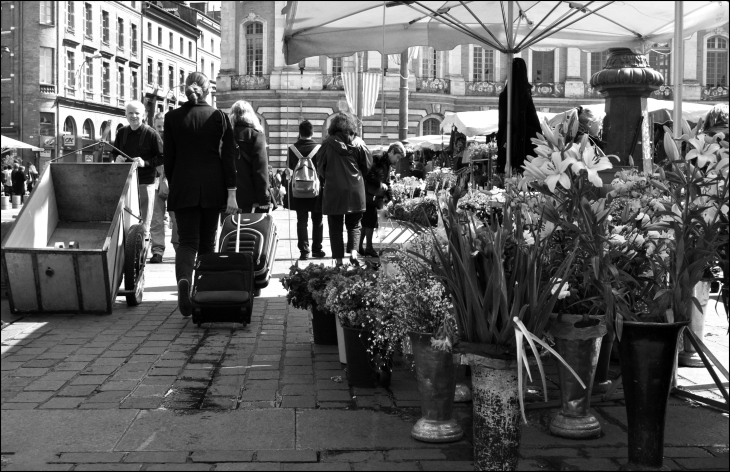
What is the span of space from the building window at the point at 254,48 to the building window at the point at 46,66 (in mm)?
9813

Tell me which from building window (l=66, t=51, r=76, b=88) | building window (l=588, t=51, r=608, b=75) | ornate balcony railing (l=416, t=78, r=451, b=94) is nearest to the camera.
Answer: building window (l=588, t=51, r=608, b=75)

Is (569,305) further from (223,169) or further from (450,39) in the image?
(450,39)

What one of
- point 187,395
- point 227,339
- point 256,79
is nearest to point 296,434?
point 187,395

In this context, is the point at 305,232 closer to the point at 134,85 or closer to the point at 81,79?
the point at 81,79

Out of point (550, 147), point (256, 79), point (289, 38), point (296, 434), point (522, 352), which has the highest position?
point (256, 79)

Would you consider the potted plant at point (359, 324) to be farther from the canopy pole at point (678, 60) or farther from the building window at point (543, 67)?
the building window at point (543, 67)

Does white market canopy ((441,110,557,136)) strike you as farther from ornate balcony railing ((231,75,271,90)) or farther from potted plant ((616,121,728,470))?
ornate balcony railing ((231,75,271,90))

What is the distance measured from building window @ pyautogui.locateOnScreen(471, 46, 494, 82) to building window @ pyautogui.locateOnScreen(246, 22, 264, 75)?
36.7 feet

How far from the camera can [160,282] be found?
9625 millimetres

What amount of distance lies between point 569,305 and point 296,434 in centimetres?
138

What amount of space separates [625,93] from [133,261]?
15.5ft

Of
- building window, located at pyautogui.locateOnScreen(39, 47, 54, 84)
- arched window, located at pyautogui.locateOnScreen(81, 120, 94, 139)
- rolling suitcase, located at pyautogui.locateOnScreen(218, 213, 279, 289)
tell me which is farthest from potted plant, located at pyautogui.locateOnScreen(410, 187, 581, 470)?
arched window, located at pyautogui.locateOnScreen(81, 120, 94, 139)

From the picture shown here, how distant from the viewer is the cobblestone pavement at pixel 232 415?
3930 mm

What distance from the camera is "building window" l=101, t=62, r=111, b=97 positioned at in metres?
61.3
